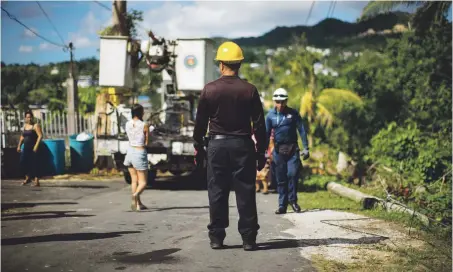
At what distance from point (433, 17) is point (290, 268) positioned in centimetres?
1474

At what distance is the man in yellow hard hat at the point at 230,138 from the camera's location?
16.4 feet

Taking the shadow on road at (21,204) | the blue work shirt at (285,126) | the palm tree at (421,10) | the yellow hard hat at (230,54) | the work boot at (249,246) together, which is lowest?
the shadow on road at (21,204)

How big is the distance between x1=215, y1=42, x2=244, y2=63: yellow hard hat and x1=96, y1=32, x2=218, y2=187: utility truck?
5.93 m

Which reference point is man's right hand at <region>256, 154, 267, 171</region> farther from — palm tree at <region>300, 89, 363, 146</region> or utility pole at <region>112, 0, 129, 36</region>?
palm tree at <region>300, 89, 363, 146</region>

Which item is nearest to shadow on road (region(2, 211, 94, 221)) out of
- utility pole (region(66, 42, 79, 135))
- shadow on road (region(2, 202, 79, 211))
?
shadow on road (region(2, 202, 79, 211))

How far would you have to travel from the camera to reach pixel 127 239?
18.5 ft

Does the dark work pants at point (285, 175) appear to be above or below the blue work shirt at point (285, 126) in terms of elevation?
below

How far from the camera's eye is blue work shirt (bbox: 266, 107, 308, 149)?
7.81 m

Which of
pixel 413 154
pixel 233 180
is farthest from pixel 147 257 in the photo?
pixel 413 154

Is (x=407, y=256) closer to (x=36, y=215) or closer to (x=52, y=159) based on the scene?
(x=36, y=215)

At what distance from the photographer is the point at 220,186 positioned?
16.7ft

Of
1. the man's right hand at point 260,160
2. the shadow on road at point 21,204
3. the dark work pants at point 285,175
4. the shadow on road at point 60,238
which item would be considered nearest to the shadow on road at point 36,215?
the shadow on road at point 21,204

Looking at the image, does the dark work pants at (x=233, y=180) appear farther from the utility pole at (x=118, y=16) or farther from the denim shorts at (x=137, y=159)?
the utility pole at (x=118, y=16)

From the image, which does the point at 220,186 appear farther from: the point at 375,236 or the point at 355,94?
the point at 355,94
